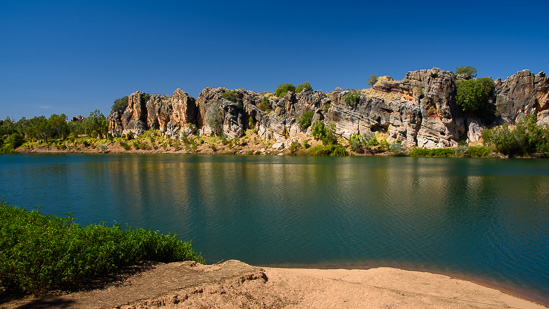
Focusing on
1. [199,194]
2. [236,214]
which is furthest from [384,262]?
[199,194]

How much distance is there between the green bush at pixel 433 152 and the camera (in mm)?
85250

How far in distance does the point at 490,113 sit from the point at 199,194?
105 m

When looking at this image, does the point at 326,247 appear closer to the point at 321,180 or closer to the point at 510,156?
the point at 321,180

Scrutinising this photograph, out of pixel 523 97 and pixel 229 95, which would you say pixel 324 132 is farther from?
pixel 523 97

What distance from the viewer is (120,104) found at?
5536 inches

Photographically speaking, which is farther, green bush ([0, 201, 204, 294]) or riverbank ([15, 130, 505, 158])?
→ riverbank ([15, 130, 505, 158])

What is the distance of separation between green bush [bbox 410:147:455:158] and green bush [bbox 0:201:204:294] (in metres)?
89.7

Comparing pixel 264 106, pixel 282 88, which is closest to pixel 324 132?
pixel 264 106

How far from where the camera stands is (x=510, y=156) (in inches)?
3076

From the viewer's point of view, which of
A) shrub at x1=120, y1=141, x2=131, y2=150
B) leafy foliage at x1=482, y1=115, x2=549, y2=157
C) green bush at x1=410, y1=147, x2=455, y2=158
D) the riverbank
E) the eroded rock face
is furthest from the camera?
shrub at x1=120, y1=141, x2=131, y2=150

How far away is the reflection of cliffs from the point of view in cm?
9406

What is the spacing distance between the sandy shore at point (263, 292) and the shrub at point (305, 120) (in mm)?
100919

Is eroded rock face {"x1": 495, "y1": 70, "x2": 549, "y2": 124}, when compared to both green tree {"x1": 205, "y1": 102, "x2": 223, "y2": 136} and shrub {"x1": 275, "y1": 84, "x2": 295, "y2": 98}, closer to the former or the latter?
shrub {"x1": 275, "y1": 84, "x2": 295, "y2": 98}

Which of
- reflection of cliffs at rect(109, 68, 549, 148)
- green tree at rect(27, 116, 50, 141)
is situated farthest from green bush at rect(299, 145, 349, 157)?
green tree at rect(27, 116, 50, 141)
